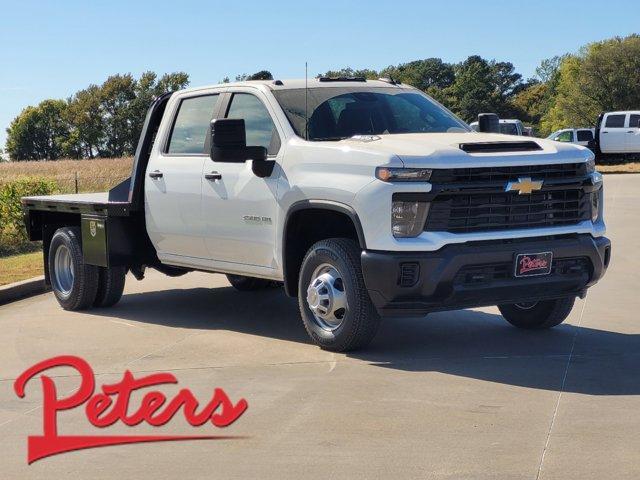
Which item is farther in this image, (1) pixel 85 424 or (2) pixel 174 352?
(2) pixel 174 352

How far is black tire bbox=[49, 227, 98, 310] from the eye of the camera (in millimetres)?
10281

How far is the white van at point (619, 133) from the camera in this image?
41812 millimetres

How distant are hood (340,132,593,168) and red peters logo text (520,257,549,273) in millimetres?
666

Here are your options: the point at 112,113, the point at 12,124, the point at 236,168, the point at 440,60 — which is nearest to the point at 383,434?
the point at 236,168

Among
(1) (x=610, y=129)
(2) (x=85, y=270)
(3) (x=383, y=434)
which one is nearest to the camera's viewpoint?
(3) (x=383, y=434)

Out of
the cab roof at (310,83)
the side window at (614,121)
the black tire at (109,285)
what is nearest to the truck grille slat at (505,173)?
the cab roof at (310,83)

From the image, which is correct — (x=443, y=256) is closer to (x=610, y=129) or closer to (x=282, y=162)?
(x=282, y=162)

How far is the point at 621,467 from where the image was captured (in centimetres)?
509

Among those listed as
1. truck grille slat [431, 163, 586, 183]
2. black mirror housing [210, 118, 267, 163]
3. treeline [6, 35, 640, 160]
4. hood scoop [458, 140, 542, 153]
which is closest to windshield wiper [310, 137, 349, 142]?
black mirror housing [210, 118, 267, 163]

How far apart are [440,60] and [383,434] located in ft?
462

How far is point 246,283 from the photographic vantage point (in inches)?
443

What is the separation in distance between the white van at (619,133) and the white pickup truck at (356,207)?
34.4 m

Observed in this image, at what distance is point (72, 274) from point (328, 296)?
12.2ft

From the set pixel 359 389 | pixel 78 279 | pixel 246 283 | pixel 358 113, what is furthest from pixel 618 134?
pixel 359 389
